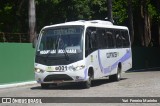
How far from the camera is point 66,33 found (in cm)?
2061

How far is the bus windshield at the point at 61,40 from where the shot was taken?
20125 millimetres

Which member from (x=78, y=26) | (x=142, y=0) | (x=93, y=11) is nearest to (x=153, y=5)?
(x=142, y=0)

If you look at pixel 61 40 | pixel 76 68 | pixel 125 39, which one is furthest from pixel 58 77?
pixel 125 39

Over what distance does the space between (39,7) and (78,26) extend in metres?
20.5

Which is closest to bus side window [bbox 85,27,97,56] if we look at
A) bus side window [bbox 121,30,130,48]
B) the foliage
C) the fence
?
bus side window [bbox 121,30,130,48]

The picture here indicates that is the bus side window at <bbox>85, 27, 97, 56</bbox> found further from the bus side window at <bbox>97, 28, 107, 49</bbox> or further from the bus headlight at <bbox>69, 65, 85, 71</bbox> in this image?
the bus headlight at <bbox>69, 65, 85, 71</bbox>

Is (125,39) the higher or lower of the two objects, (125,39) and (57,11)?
the lower

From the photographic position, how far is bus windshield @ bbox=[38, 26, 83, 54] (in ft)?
66.0

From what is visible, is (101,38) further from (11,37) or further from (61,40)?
(11,37)

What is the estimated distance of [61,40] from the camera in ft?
67.4

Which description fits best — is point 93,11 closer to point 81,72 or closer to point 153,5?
point 153,5

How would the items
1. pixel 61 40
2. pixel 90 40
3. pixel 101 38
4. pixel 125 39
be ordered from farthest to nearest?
pixel 125 39 → pixel 101 38 → pixel 90 40 → pixel 61 40

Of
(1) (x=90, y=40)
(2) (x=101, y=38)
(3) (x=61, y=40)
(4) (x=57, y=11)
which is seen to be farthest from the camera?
(4) (x=57, y=11)

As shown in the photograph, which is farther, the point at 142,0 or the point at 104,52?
the point at 142,0
